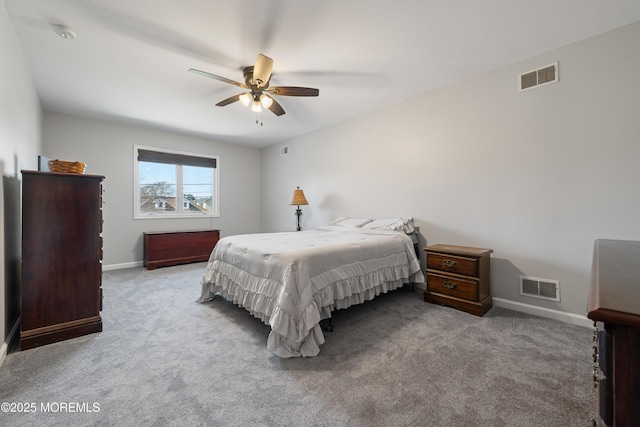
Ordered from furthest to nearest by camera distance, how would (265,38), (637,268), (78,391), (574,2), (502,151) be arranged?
1. (502,151)
2. (265,38)
3. (574,2)
4. (78,391)
5. (637,268)

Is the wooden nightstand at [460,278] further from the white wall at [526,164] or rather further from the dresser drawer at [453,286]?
the white wall at [526,164]

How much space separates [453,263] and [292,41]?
2.59 m

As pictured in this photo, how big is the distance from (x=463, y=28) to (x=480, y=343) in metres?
2.51

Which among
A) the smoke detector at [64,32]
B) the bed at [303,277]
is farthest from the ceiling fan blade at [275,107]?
the smoke detector at [64,32]

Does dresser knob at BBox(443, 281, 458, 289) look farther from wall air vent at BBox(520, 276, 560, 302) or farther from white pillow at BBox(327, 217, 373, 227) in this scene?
white pillow at BBox(327, 217, 373, 227)

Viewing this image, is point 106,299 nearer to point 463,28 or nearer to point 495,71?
point 463,28

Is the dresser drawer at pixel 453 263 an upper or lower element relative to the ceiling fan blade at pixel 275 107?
lower

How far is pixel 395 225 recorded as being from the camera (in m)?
3.37

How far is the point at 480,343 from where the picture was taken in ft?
6.76

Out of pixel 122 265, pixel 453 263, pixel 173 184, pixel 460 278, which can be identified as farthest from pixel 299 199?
pixel 122 265

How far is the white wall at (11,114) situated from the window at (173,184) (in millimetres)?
1898

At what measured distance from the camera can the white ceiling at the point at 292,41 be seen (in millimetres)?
2004

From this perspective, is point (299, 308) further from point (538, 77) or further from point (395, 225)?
point (538, 77)

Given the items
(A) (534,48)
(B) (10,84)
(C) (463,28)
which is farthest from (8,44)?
(A) (534,48)
